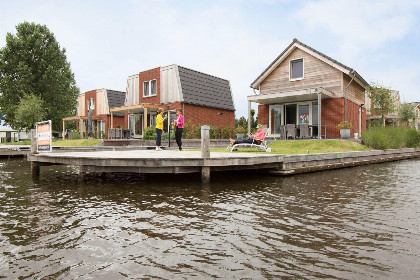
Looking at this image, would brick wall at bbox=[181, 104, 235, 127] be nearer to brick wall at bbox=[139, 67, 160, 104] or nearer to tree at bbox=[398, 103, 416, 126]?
brick wall at bbox=[139, 67, 160, 104]

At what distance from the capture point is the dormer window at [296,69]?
19672 mm

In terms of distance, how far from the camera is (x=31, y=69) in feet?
107

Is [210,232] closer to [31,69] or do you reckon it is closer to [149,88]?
[149,88]

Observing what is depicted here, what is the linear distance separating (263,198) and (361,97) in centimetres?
1889

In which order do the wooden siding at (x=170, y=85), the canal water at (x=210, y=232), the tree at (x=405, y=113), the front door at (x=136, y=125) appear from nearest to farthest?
the canal water at (x=210, y=232), the wooden siding at (x=170, y=85), the front door at (x=136, y=125), the tree at (x=405, y=113)

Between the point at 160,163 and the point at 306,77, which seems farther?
the point at 306,77

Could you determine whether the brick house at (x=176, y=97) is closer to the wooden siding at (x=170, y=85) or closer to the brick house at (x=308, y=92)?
the wooden siding at (x=170, y=85)

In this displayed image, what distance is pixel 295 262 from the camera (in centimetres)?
322

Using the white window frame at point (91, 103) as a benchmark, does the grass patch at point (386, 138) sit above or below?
below

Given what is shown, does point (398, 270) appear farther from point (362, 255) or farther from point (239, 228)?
point (239, 228)

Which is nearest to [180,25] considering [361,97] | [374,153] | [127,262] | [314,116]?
[314,116]

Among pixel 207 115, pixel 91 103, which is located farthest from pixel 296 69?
pixel 91 103

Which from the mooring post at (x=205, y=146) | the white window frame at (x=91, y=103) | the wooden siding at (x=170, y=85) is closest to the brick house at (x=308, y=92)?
the wooden siding at (x=170, y=85)

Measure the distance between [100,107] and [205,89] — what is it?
13.0 meters
